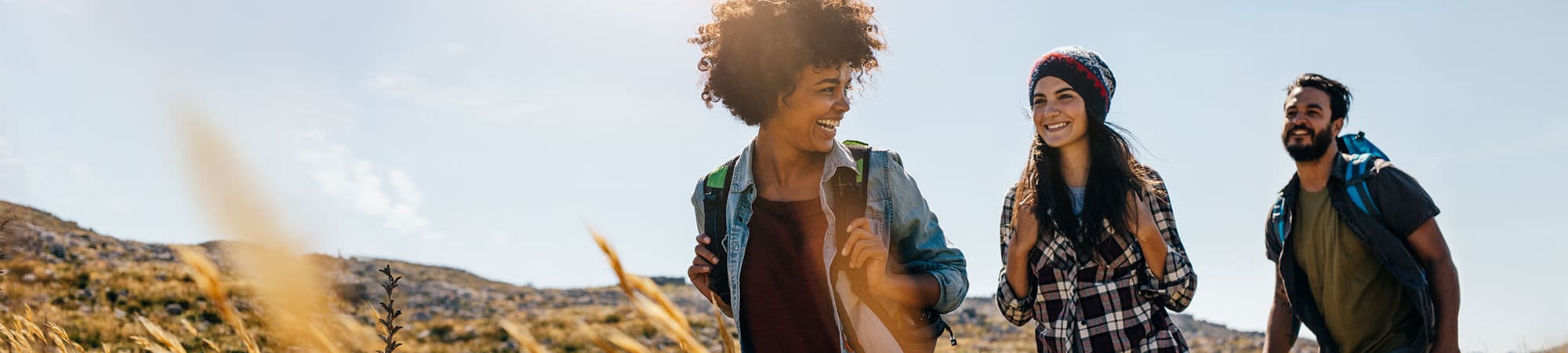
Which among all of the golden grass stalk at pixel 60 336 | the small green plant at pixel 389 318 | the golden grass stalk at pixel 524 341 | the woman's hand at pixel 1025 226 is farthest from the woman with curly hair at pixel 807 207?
the golden grass stalk at pixel 524 341

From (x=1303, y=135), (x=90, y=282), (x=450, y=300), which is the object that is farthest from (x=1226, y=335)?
(x=1303, y=135)

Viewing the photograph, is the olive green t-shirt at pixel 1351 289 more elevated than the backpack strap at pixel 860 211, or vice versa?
the backpack strap at pixel 860 211

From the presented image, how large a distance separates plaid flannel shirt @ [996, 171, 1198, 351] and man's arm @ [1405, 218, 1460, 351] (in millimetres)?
1265

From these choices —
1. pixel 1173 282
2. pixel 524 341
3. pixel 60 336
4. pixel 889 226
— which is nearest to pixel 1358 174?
pixel 1173 282

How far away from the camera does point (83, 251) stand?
46.7 meters

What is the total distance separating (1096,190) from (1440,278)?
63.9 inches

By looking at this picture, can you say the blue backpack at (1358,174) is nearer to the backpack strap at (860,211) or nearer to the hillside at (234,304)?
the backpack strap at (860,211)

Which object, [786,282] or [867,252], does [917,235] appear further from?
[867,252]

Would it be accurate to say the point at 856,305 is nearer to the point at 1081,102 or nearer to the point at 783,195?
the point at 783,195

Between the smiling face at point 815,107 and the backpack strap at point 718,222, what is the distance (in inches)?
11.4

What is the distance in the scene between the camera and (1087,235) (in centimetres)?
335

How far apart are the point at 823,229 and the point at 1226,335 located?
58.6m

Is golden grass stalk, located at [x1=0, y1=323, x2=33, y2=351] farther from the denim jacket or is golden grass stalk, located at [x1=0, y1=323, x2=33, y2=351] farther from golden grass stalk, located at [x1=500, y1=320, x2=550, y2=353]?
golden grass stalk, located at [x1=500, y1=320, x2=550, y2=353]

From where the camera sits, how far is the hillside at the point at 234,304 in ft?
73.9
